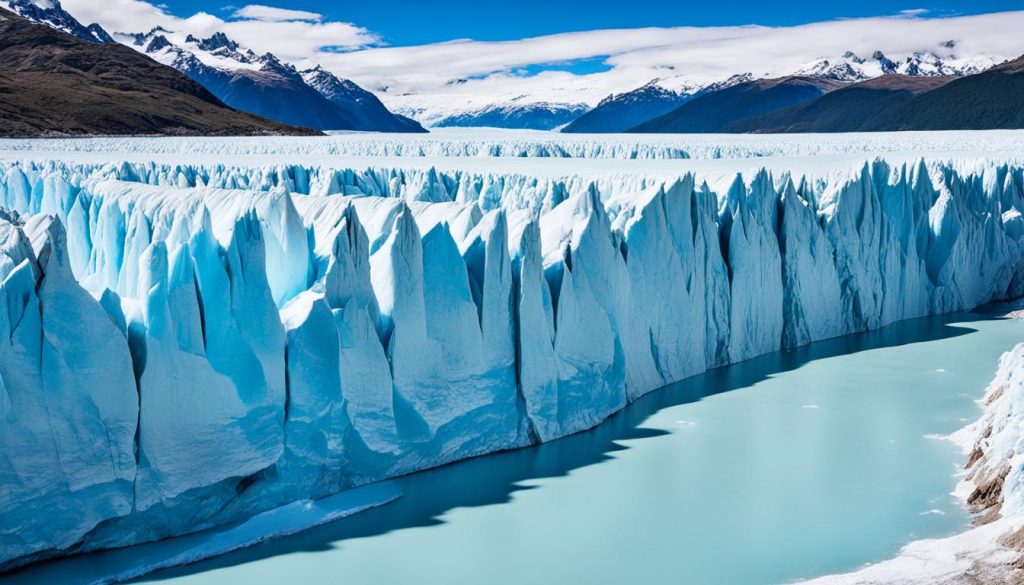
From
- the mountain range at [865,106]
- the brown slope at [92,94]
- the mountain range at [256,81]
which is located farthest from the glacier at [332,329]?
the mountain range at [256,81]

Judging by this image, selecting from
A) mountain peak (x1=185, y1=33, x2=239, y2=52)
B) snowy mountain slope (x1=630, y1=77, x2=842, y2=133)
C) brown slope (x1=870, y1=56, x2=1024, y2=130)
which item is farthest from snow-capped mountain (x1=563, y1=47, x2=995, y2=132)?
brown slope (x1=870, y1=56, x2=1024, y2=130)

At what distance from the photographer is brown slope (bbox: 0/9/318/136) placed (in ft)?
173

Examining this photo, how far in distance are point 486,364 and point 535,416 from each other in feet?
2.19

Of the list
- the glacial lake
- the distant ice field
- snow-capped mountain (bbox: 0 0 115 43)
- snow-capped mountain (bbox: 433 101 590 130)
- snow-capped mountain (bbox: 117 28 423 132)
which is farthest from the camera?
snow-capped mountain (bbox: 433 101 590 130)

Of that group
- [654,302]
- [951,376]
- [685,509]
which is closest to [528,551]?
[685,509]

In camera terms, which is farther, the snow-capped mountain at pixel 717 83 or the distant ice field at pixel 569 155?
the snow-capped mountain at pixel 717 83

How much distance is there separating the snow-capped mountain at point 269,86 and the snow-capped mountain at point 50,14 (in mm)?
12127

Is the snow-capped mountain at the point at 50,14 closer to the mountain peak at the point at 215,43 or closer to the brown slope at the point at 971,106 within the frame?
the mountain peak at the point at 215,43

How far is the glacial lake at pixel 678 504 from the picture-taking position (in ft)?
21.1

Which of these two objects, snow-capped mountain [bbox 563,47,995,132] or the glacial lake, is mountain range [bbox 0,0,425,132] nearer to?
snow-capped mountain [bbox 563,47,995,132]

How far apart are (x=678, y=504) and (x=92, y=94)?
195 ft

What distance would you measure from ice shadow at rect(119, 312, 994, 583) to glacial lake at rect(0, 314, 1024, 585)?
2 cm

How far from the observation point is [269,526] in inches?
273

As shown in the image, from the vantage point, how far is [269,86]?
130 meters
